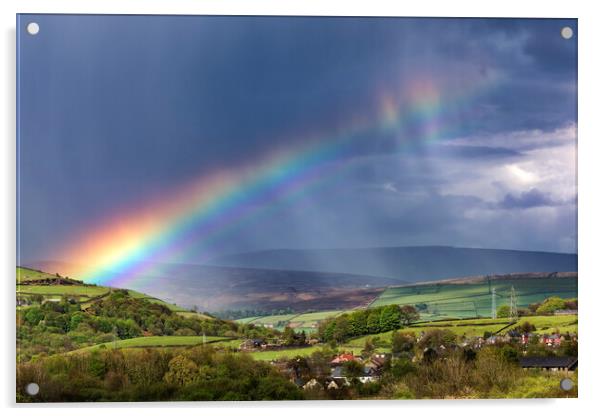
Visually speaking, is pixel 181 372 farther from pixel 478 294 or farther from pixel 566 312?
pixel 566 312

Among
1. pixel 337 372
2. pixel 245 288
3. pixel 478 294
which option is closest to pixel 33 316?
pixel 245 288

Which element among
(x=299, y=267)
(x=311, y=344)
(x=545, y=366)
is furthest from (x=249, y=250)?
(x=545, y=366)

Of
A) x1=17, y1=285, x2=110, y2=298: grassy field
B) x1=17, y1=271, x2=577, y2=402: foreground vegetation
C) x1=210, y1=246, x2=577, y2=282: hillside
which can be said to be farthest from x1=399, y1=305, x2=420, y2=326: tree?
x1=17, y1=285, x2=110, y2=298: grassy field

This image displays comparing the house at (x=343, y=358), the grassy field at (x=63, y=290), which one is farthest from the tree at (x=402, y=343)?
the grassy field at (x=63, y=290)

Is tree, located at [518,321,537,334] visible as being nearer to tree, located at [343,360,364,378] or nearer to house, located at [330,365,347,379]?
tree, located at [343,360,364,378]

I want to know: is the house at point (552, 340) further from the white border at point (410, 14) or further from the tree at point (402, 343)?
the tree at point (402, 343)

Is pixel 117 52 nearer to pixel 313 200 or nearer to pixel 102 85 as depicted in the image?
pixel 102 85
